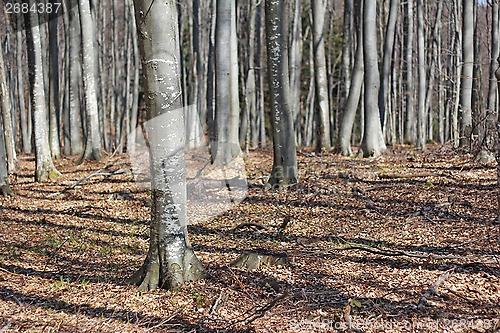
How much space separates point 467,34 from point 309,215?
20.5 feet

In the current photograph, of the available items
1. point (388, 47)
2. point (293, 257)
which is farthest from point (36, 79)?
point (388, 47)

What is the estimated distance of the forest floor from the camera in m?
4.89

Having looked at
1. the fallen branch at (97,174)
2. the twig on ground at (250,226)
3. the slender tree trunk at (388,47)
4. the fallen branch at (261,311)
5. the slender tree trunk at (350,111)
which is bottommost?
the fallen branch at (261,311)

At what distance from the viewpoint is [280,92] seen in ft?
32.9

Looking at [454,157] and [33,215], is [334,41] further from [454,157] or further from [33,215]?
[33,215]

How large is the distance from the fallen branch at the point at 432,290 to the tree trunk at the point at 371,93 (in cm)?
851

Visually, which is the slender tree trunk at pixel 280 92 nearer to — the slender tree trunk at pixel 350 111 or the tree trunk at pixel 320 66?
the slender tree trunk at pixel 350 111

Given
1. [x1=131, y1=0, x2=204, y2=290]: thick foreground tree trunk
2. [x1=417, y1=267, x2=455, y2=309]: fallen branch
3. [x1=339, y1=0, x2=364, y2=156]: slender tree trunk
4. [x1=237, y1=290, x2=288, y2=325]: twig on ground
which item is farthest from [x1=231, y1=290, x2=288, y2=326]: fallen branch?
[x1=339, y1=0, x2=364, y2=156]: slender tree trunk

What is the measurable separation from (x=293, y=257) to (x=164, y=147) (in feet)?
7.45

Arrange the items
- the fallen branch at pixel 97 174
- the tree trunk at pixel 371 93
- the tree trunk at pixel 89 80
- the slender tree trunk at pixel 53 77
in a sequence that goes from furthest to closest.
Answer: the slender tree trunk at pixel 53 77 < the tree trunk at pixel 89 80 < the tree trunk at pixel 371 93 < the fallen branch at pixel 97 174

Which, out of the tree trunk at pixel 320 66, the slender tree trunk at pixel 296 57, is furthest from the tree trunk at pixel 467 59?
the slender tree trunk at pixel 296 57

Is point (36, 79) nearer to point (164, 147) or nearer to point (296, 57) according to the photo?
point (164, 147)

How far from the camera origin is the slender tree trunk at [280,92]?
9883 millimetres

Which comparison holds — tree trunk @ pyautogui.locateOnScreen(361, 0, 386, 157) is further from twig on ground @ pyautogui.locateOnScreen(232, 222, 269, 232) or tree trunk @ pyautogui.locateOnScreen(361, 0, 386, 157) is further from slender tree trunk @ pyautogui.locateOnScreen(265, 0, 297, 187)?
twig on ground @ pyautogui.locateOnScreen(232, 222, 269, 232)
